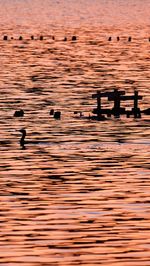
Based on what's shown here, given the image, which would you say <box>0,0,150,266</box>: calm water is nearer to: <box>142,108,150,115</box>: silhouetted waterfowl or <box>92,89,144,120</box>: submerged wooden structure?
<box>92,89,144,120</box>: submerged wooden structure

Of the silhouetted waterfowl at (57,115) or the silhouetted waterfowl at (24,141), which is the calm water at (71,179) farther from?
the silhouetted waterfowl at (57,115)

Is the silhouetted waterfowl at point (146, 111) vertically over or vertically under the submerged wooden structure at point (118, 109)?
under

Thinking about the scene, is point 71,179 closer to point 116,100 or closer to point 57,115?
point 57,115

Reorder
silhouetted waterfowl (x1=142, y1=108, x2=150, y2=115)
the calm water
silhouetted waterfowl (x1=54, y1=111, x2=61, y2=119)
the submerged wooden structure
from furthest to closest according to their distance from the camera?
silhouetted waterfowl (x1=142, y1=108, x2=150, y2=115) < the submerged wooden structure < silhouetted waterfowl (x1=54, y1=111, x2=61, y2=119) < the calm water

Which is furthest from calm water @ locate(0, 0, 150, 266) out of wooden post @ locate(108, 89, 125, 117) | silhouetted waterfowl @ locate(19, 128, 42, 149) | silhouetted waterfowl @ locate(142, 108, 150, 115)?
silhouetted waterfowl @ locate(142, 108, 150, 115)

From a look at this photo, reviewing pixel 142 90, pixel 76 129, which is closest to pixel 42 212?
pixel 76 129

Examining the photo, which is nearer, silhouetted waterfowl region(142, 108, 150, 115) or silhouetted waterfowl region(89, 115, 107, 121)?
silhouetted waterfowl region(89, 115, 107, 121)

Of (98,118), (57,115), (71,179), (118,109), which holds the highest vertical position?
(71,179)

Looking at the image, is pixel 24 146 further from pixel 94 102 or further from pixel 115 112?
pixel 94 102

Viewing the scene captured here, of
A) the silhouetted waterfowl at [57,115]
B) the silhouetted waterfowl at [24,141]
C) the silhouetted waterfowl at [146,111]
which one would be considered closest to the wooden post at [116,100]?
the silhouetted waterfowl at [146,111]

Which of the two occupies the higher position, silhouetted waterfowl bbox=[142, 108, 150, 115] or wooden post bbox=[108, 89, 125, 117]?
wooden post bbox=[108, 89, 125, 117]

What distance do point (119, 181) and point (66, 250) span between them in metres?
13.5

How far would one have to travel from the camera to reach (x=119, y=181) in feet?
172

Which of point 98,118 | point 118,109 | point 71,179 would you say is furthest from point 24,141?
point 118,109
